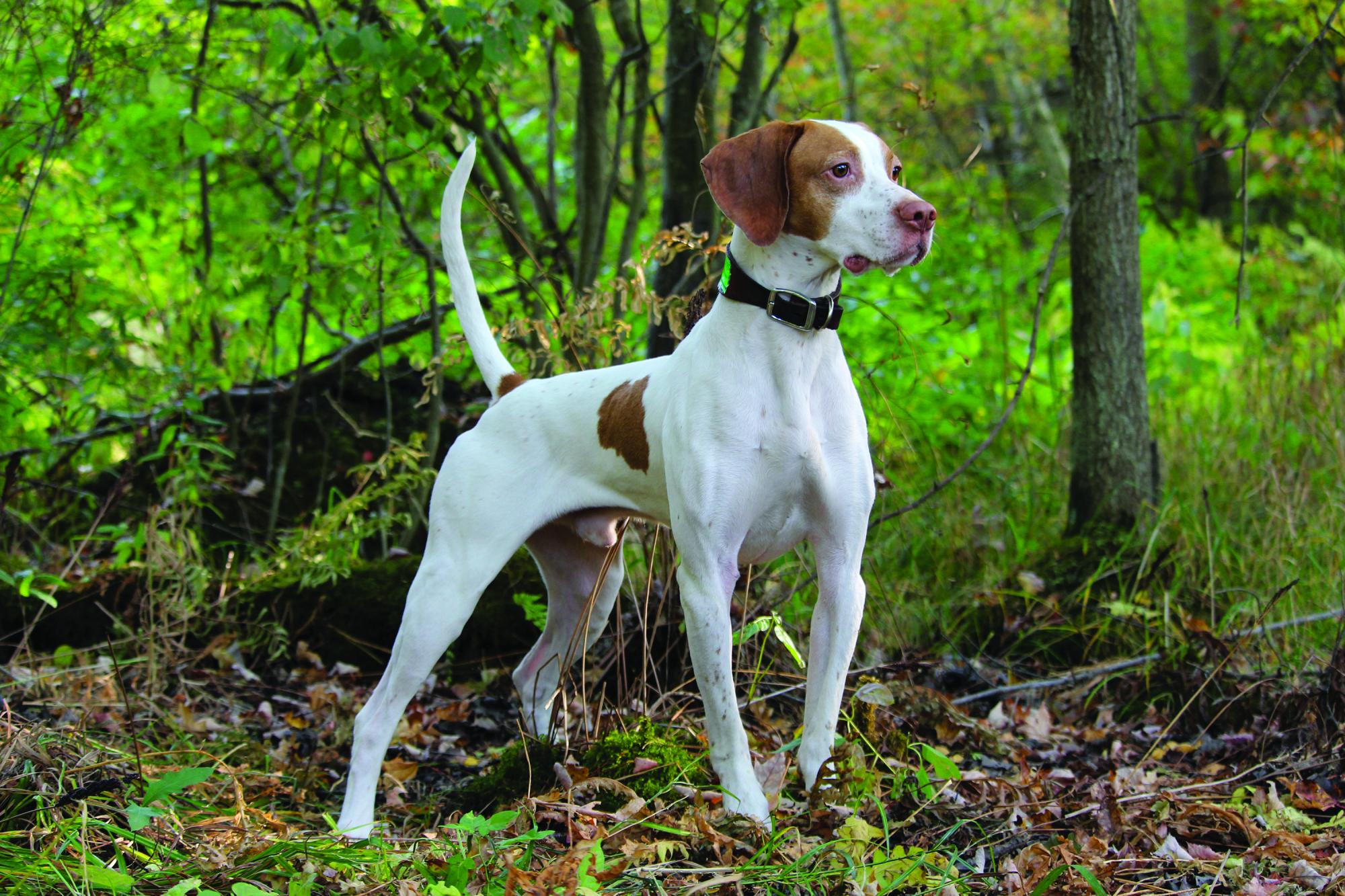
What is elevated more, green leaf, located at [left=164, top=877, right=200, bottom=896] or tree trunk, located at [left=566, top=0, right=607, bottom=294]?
tree trunk, located at [left=566, top=0, right=607, bottom=294]

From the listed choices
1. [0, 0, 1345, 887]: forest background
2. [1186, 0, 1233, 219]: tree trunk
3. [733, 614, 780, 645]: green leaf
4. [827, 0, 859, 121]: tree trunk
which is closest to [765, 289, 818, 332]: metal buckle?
[733, 614, 780, 645]: green leaf

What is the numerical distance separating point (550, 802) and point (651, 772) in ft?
1.15

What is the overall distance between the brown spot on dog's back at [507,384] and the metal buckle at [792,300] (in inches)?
43.7

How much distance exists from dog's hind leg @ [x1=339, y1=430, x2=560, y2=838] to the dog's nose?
1.38 meters

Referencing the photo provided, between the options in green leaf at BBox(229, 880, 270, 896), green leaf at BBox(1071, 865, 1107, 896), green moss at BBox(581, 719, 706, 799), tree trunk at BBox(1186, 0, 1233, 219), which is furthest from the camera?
tree trunk at BBox(1186, 0, 1233, 219)

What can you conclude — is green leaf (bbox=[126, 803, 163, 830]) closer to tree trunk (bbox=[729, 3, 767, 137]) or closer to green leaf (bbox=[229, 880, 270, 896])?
green leaf (bbox=[229, 880, 270, 896])

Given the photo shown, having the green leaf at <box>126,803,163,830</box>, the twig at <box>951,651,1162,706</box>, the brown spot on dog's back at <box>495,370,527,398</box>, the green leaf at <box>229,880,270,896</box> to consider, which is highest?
the brown spot on dog's back at <box>495,370,527,398</box>

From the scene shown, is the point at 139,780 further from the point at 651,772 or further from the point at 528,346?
the point at 528,346

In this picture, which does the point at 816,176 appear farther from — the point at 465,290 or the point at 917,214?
the point at 465,290

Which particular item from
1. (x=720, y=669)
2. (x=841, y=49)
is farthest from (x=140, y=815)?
(x=841, y=49)

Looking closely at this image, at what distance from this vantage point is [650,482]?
3.21 metres

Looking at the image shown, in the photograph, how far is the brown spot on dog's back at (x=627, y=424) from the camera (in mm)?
3199

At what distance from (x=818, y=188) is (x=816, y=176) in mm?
29

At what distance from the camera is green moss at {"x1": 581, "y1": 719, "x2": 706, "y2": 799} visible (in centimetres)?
320
